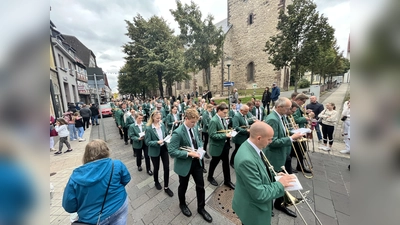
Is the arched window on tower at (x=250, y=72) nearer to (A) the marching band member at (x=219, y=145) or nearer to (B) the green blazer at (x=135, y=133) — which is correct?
(A) the marching band member at (x=219, y=145)

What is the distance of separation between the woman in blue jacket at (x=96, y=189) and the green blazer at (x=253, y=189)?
1435 millimetres

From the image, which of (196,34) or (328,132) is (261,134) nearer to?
(328,132)

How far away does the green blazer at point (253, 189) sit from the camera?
5.47 feet

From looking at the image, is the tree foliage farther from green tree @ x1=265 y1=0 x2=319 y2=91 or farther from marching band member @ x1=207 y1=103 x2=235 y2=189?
marching band member @ x1=207 y1=103 x2=235 y2=189

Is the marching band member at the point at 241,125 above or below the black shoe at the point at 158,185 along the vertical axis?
above

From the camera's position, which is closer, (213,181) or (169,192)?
(169,192)

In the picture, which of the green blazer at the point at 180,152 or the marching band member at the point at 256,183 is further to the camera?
the green blazer at the point at 180,152

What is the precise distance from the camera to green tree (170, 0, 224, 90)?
709 inches

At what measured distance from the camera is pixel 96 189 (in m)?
1.70

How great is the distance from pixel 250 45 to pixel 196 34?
31.2ft

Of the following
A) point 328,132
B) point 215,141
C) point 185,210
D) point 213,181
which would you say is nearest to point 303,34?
point 328,132

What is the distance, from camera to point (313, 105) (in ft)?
20.6

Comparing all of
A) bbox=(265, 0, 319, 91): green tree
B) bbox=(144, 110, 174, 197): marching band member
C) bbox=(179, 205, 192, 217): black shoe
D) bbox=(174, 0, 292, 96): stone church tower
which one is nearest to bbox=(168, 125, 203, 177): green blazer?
bbox=(179, 205, 192, 217): black shoe

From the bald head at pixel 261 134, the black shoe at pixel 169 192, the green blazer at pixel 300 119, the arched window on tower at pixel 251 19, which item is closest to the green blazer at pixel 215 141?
A: the black shoe at pixel 169 192
